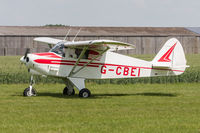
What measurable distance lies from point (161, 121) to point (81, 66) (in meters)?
6.37

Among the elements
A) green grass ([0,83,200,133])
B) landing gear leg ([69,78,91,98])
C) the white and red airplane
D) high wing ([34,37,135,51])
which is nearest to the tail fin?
the white and red airplane

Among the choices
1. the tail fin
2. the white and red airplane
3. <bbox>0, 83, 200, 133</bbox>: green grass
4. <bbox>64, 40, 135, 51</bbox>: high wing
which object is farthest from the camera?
the tail fin

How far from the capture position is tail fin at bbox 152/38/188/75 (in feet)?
59.9

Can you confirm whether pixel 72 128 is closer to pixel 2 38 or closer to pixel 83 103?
pixel 83 103

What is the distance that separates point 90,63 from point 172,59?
137 inches

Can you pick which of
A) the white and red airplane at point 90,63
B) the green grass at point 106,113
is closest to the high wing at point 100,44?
the white and red airplane at point 90,63

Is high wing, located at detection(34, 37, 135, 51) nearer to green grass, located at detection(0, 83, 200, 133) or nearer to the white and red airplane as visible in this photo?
the white and red airplane

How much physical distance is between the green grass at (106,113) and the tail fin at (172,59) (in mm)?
1153

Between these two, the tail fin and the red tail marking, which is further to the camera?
the red tail marking

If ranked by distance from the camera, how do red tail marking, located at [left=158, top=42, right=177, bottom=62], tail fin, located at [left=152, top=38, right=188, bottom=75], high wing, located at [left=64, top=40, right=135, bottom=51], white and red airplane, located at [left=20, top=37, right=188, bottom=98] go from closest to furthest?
high wing, located at [left=64, top=40, right=135, bottom=51]
white and red airplane, located at [left=20, top=37, right=188, bottom=98]
tail fin, located at [left=152, top=38, right=188, bottom=75]
red tail marking, located at [left=158, top=42, right=177, bottom=62]

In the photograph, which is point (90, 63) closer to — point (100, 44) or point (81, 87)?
point (81, 87)

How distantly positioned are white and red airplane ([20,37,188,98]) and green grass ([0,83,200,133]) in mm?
975

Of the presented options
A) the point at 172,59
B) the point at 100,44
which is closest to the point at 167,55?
the point at 172,59

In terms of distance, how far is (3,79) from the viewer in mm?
23641
